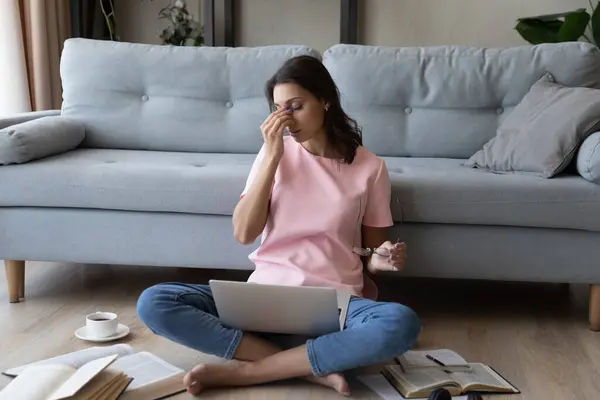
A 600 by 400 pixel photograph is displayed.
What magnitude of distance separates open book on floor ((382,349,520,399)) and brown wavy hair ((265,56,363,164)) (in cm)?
53

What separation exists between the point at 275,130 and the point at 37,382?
0.77 meters

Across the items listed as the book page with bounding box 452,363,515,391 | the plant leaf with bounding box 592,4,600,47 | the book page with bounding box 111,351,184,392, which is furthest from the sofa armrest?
the plant leaf with bounding box 592,4,600,47

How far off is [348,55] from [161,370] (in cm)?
142

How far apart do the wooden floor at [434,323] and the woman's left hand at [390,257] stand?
0.29m

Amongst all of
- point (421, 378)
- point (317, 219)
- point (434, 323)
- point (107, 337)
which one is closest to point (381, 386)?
point (421, 378)

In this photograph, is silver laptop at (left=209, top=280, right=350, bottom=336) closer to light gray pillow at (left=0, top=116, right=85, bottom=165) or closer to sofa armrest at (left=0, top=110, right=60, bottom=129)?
light gray pillow at (left=0, top=116, right=85, bottom=165)

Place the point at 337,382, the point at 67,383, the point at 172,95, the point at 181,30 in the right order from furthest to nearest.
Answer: the point at 181,30 → the point at 172,95 → the point at 337,382 → the point at 67,383

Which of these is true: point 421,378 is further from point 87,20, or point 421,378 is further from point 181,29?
point 87,20

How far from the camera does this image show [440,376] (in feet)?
6.20

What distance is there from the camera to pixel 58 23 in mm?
3773

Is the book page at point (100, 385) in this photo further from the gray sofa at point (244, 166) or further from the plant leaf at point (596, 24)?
the plant leaf at point (596, 24)

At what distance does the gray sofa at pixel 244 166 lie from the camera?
2.28 meters

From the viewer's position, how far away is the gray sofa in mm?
2279

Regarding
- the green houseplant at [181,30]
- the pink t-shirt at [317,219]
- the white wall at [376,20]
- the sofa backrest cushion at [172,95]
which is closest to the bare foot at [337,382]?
the pink t-shirt at [317,219]
